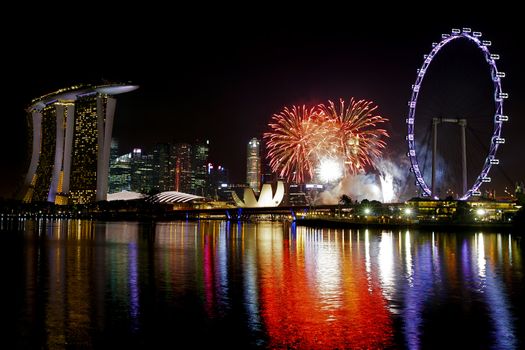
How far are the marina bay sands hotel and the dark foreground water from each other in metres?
116

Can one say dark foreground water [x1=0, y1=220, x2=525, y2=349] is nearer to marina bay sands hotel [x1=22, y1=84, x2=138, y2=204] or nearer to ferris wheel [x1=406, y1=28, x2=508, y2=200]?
ferris wheel [x1=406, y1=28, x2=508, y2=200]

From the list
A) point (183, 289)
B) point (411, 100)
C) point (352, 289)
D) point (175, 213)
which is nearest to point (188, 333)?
point (183, 289)

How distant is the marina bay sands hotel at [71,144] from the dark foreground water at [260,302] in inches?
4584

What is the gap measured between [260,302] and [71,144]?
467 ft

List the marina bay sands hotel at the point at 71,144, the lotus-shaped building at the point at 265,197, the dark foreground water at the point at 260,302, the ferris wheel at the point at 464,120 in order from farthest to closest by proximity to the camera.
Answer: the marina bay sands hotel at the point at 71,144, the lotus-shaped building at the point at 265,197, the ferris wheel at the point at 464,120, the dark foreground water at the point at 260,302

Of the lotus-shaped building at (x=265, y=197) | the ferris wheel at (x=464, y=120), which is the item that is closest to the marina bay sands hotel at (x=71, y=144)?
the lotus-shaped building at (x=265, y=197)

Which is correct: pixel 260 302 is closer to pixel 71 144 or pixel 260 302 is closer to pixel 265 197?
pixel 265 197

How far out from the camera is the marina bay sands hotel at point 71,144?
484 ft

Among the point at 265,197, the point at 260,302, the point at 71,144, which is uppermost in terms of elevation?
the point at 71,144

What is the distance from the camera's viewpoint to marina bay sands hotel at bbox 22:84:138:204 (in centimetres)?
14762

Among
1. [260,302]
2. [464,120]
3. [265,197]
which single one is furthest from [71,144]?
[260,302]

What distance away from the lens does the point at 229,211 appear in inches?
4722

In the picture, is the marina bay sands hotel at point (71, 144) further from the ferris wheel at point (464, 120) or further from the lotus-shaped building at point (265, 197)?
the ferris wheel at point (464, 120)

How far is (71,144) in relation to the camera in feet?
507
